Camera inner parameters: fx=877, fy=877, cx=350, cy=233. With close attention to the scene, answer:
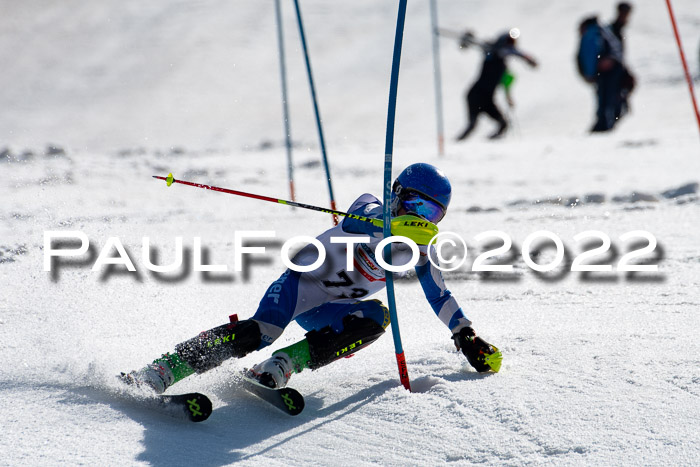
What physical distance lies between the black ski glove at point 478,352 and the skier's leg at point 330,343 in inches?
13.9

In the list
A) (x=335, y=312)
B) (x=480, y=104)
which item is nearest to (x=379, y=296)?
(x=335, y=312)

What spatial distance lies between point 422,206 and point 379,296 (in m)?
2.57

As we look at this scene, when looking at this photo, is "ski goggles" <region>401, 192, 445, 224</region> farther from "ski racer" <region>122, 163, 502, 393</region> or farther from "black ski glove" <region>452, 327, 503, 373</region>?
"black ski glove" <region>452, 327, 503, 373</region>

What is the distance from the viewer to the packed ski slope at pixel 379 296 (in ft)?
9.68

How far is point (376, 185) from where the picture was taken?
9.80m

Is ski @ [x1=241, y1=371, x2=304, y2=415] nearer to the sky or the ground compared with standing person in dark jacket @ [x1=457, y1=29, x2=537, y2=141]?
nearer to the ground

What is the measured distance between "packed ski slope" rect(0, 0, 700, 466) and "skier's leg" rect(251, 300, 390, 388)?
0.14m

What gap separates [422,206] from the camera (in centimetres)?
357

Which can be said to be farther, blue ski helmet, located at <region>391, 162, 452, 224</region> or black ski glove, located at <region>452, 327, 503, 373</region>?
blue ski helmet, located at <region>391, 162, 452, 224</region>

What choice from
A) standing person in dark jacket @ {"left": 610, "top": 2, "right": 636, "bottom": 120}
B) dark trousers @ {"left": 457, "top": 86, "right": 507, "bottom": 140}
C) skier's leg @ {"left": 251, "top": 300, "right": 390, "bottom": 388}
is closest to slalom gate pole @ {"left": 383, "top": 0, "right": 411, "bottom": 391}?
skier's leg @ {"left": 251, "top": 300, "right": 390, "bottom": 388}

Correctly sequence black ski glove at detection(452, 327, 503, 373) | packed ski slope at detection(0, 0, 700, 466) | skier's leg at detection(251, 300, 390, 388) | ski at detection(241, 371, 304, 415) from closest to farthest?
packed ski slope at detection(0, 0, 700, 466) < ski at detection(241, 371, 304, 415) < skier's leg at detection(251, 300, 390, 388) < black ski glove at detection(452, 327, 503, 373)

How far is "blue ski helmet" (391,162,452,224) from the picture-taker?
3.57 metres

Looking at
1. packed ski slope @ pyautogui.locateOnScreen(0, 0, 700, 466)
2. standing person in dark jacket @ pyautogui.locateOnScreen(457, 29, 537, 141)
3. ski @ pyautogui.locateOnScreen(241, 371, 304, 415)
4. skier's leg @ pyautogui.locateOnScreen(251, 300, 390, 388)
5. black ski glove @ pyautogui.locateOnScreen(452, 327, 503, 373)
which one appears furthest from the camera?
standing person in dark jacket @ pyautogui.locateOnScreen(457, 29, 537, 141)

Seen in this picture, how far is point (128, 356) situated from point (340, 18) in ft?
73.3
